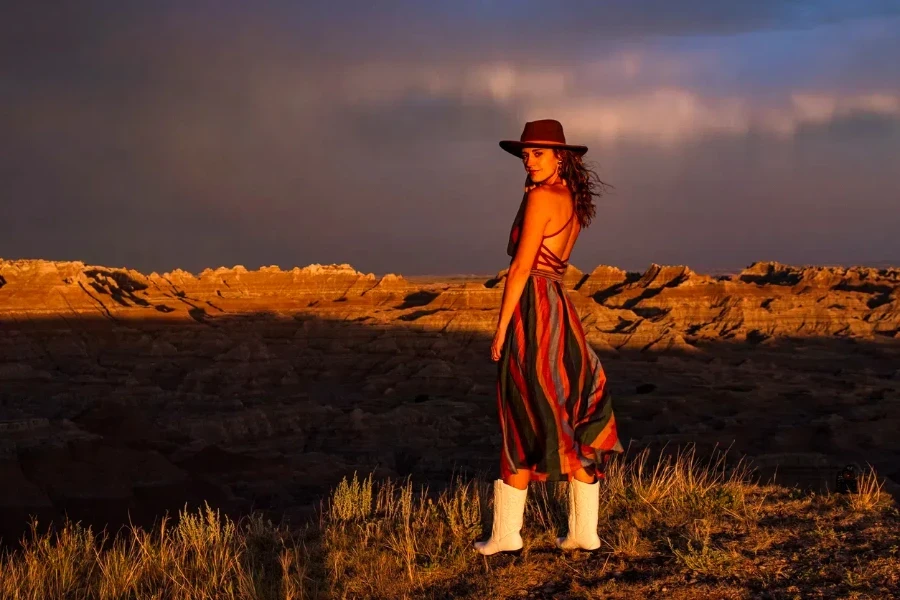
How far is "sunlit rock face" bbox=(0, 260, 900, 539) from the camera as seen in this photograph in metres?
25.9

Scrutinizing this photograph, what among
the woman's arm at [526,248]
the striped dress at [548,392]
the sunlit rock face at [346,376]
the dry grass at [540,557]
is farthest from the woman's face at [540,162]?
the sunlit rock face at [346,376]

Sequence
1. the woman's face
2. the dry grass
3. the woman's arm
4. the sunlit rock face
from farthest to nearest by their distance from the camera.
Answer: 1. the sunlit rock face
2. the woman's face
3. the woman's arm
4. the dry grass

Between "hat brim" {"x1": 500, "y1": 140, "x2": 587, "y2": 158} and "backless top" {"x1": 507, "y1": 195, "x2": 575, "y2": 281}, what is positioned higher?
"hat brim" {"x1": 500, "y1": 140, "x2": 587, "y2": 158}

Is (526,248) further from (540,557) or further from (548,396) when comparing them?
(540,557)

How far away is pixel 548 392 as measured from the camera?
3.75m

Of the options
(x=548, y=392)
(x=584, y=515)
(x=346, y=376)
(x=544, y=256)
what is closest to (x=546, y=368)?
(x=548, y=392)

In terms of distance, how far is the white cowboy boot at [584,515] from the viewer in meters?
3.90

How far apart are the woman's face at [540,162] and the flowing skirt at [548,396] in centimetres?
48

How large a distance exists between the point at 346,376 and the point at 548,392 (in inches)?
2076

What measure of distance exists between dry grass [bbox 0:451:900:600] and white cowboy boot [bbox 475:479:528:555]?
0.08 metres

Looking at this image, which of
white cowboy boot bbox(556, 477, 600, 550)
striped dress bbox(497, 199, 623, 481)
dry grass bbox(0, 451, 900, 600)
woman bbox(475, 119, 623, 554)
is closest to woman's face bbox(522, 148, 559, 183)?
woman bbox(475, 119, 623, 554)

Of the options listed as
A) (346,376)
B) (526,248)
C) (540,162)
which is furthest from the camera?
(346,376)

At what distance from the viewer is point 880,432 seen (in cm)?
3181

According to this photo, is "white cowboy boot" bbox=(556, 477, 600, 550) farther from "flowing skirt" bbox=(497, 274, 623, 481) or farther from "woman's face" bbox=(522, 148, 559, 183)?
"woman's face" bbox=(522, 148, 559, 183)
